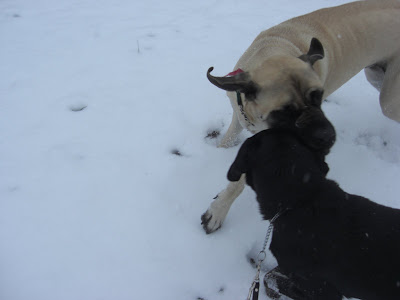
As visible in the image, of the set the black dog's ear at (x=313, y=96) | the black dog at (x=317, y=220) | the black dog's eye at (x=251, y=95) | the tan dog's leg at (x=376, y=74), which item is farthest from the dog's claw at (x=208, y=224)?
the tan dog's leg at (x=376, y=74)

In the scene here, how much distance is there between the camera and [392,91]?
8.95ft

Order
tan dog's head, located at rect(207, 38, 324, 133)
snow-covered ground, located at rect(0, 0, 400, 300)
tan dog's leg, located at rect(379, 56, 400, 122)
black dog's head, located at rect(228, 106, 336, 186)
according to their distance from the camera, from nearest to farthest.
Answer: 1. black dog's head, located at rect(228, 106, 336, 186)
2. tan dog's head, located at rect(207, 38, 324, 133)
3. snow-covered ground, located at rect(0, 0, 400, 300)
4. tan dog's leg, located at rect(379, 56, 400, 122)

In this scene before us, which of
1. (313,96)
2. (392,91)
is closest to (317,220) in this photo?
(313,96)

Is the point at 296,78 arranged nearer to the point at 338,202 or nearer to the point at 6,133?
the point at 338,202

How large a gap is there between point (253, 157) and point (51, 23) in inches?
163

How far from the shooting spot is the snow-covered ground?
6.79 feet

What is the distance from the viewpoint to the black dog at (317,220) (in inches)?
59.2

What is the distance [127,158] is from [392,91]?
2.48 meters

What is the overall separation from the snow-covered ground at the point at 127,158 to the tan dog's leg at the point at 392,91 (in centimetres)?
33

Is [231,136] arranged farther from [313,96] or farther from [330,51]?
[330,51]

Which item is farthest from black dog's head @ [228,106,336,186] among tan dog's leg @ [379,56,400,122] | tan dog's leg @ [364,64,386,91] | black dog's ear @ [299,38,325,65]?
tan dog's leg @ [364,64,386,91]

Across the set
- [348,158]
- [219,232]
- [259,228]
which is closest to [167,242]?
[219,232]

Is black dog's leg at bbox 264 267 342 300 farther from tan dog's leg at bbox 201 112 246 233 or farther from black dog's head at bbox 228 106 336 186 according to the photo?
black dog's head at bbox 228 106 336 186

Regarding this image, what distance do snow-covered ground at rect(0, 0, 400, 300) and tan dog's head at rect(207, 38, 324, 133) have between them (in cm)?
88
